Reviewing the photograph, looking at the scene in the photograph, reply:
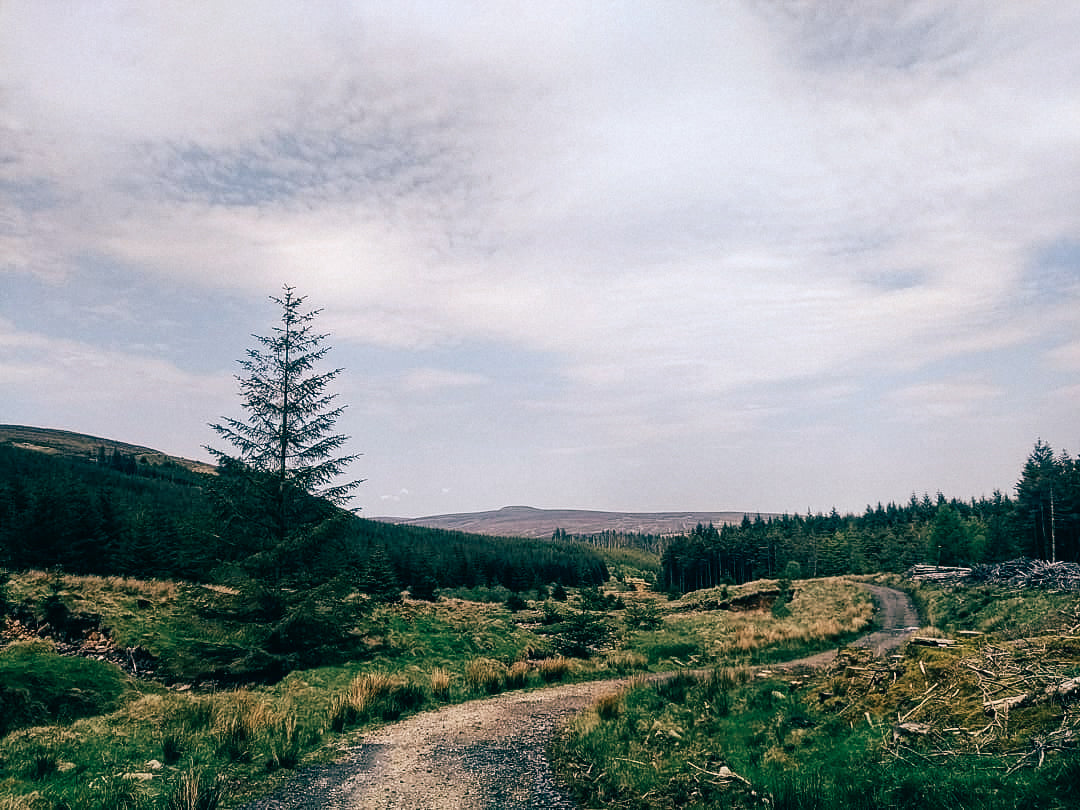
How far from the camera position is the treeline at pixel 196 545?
15523 millimetres

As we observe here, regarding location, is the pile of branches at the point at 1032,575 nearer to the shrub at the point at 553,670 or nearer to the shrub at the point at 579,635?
the shrub at the point at 579,635

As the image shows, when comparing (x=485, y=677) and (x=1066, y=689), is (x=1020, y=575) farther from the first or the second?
(x=485, y=677)

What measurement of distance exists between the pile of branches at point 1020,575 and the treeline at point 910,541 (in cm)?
1917

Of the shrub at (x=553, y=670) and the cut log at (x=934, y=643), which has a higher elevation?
the cut log at (x=934, y=643)

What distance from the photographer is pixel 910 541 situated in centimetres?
8881

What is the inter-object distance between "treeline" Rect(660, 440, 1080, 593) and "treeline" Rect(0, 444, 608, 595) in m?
22.7

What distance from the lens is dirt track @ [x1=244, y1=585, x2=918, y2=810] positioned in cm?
696

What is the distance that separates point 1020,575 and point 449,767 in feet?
125

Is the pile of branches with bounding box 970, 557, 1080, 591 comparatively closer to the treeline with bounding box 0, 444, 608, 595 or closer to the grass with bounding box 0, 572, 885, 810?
the grass with bounding box 0, 572, 885, 810

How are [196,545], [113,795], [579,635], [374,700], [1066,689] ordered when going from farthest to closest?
[579,635]
[196,545]
[374,700]
[113,795]
[1066,689]

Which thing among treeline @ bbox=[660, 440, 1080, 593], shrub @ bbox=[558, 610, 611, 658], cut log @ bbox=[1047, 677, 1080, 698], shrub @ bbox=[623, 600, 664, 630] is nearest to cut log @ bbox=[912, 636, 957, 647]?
cut log @ bbox=[1047, 677, 1080, 698]

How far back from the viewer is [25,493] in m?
44.8

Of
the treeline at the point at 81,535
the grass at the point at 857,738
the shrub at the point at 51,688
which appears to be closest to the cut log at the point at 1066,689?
the grass at the point at 857,738

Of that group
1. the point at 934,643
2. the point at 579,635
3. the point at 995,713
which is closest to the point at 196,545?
the point at 579,635
